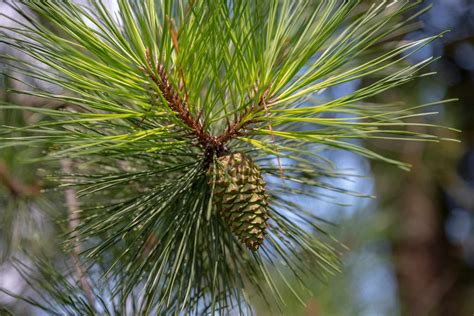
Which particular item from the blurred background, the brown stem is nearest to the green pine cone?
the brown stem

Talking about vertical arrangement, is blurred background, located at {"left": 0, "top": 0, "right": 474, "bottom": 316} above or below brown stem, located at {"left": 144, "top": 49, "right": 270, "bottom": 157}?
below

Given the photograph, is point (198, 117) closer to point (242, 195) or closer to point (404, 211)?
point (242, 195)

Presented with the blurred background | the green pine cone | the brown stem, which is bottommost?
the blurred background

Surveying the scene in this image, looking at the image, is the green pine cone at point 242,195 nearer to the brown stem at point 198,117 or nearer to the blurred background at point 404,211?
the brown stem at point 198,117

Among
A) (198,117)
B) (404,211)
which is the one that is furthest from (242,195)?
(404,211)

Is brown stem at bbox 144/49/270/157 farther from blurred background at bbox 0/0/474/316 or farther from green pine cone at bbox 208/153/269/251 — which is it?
blurred background at bbox 0/0/474/316

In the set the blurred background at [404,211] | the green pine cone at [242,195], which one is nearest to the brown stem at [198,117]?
the green pine cone at [242,195]
